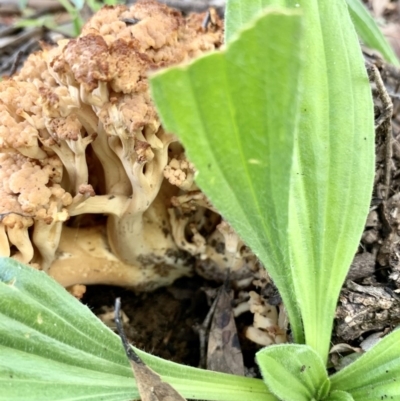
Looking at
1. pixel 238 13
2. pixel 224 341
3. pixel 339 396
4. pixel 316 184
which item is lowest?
pixel 224 341

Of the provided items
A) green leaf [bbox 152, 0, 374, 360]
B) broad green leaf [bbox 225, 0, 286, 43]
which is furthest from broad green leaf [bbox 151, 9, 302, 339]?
broad green leaf [bbox 225, 0, 286, 43]

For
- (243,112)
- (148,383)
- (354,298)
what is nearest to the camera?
(243,112)

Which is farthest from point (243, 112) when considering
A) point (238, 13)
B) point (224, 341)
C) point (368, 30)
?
point (368, 30)

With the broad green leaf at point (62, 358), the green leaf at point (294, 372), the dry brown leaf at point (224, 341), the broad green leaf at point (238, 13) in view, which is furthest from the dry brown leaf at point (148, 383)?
the broad green leaf at point (238, 13)

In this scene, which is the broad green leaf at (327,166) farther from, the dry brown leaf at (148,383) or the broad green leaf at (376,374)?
the dry brown leaf at (148,383)

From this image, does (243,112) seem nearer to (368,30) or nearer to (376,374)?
(376,374)

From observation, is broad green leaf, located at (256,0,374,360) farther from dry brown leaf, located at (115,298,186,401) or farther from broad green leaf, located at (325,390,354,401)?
dry brown leaf, located at (115,298,186,401)
